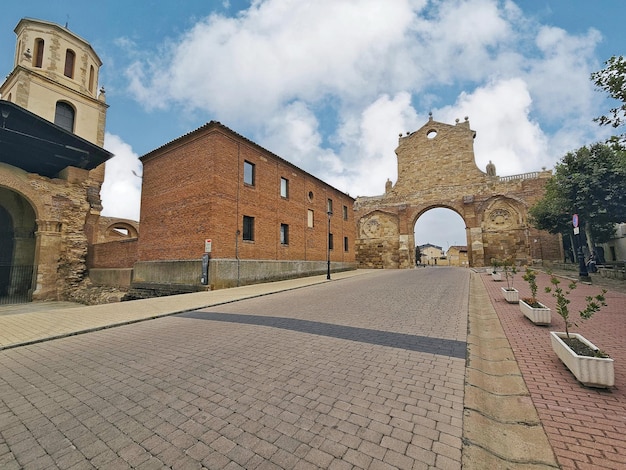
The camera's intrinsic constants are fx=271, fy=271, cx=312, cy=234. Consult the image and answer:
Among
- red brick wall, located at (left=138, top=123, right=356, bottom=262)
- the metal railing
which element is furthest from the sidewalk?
the metal railing

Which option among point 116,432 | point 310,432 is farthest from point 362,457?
point 116,432

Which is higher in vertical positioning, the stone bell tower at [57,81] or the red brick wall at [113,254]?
the stone bell tower at [57,81]

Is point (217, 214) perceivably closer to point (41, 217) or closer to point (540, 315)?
point (41, 217)

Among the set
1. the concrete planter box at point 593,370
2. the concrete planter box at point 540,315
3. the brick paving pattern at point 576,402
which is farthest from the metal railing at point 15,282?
the concrete planter box at point 540,315

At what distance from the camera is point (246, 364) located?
392cm

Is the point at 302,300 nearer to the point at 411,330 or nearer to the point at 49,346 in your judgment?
the point at 411,330

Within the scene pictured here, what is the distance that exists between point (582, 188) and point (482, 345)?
698 inches

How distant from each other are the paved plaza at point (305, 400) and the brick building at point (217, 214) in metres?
8.57

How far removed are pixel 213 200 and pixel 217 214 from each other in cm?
75

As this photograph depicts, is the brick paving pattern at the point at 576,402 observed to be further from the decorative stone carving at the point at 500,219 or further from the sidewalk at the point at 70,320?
the decorative stone carving at the point at 500,219

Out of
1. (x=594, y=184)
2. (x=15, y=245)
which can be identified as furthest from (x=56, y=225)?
(x=594, y=184)

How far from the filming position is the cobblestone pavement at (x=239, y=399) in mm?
2124

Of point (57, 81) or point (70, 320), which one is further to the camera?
point (57, 81)

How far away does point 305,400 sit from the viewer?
292cm
